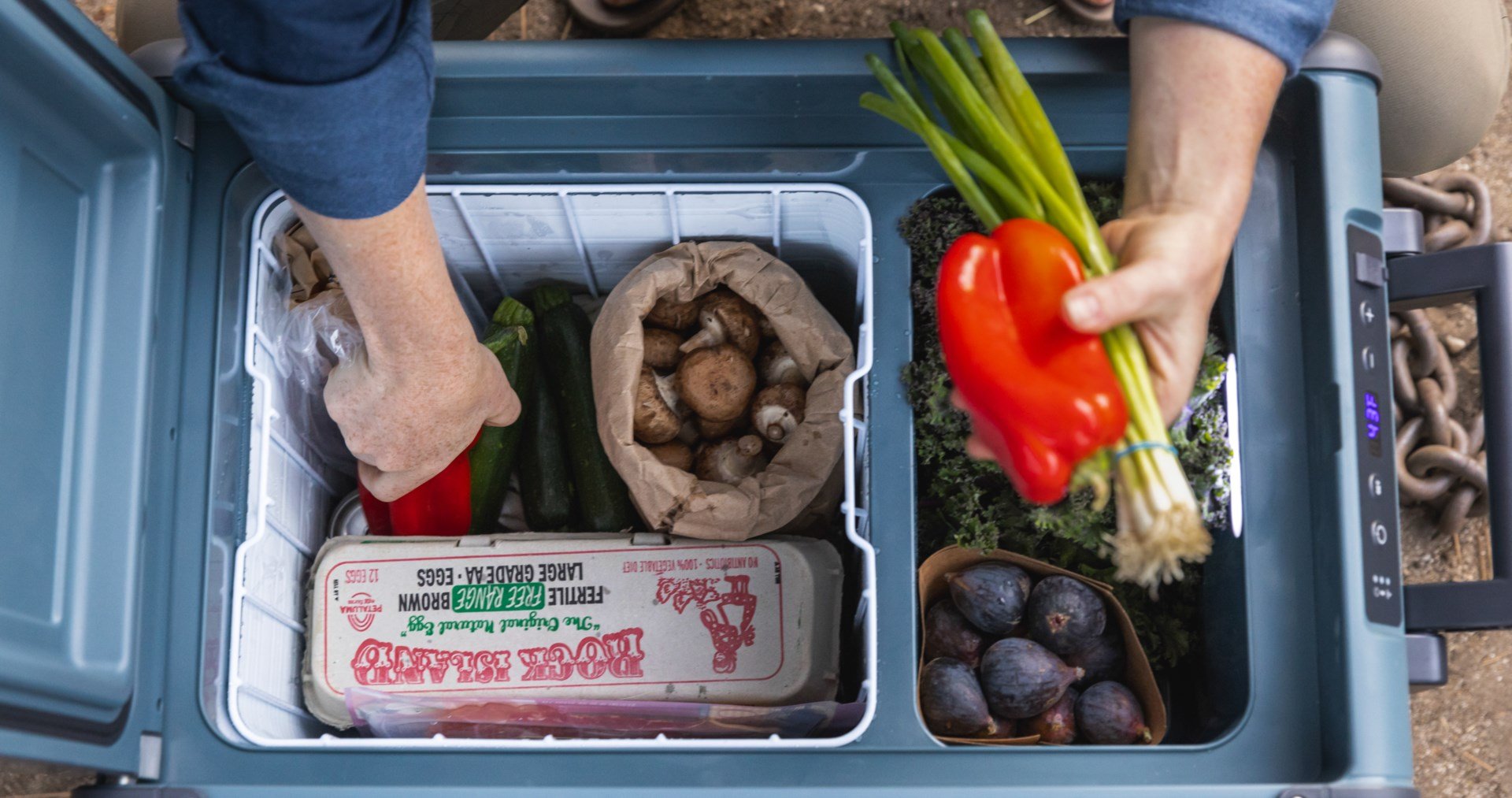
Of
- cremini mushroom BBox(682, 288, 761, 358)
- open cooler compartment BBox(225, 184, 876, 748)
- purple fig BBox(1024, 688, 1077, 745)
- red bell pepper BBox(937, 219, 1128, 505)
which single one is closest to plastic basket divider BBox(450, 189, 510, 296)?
open cooler compartment BBox(225, 184, 876, 748)

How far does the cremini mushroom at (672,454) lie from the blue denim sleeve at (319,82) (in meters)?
0.52

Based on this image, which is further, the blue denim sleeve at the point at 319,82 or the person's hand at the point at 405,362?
the person's hand at the point at 405,362

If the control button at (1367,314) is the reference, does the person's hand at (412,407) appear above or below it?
below

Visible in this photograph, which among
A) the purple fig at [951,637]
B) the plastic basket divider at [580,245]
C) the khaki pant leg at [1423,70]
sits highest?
the khaki pant leg at [1423,70]

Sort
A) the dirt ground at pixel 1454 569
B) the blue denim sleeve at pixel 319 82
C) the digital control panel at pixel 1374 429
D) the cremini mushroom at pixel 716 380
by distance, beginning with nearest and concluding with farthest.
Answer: the blue denim sleeve at pixel 319 82
the digital control panel at pixel 1374 429
the cremini mushroom at pixel 716 380
the dirt ground at pixel 1454 569

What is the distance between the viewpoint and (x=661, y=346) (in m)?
1.18

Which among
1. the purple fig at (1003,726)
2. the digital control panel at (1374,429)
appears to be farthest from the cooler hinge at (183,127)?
the digital control panel at (1374,429)

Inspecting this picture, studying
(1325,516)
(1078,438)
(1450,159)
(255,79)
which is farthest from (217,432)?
(1450,159)

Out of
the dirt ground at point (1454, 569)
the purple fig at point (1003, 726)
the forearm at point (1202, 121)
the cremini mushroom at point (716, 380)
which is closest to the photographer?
the forearm at point (1202, 121)

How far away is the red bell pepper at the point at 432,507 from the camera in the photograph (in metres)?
1.17

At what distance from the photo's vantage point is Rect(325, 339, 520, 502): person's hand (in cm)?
98

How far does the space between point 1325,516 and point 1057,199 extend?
0.38m

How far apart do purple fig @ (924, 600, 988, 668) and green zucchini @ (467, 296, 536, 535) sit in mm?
503

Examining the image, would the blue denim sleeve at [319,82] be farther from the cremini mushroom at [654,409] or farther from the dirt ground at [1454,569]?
the dirt ground at [1454,569]
